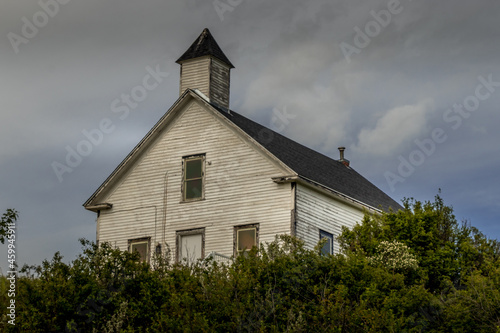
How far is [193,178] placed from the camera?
31.2 m

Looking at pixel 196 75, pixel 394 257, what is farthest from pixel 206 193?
pixel 394 257

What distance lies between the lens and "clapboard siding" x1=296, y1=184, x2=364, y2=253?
95.6 feet

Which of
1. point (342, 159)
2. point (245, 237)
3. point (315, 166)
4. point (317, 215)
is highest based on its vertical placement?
point (342, 159)

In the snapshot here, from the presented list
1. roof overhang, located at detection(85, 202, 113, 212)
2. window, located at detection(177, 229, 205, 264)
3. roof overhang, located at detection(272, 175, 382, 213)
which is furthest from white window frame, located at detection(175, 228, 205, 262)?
roof overhang, located at detection(272, 175, 382, 213)

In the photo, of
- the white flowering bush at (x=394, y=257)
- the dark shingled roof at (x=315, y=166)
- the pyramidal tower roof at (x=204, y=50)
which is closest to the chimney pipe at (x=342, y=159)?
the dark shingled roof at (x=315, y=166)

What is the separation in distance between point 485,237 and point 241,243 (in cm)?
844

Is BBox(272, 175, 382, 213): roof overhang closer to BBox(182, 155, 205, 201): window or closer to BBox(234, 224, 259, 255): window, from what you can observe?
BBox(234, 224, 259, 255): window

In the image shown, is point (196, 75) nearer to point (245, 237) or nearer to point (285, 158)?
point (285, 158)

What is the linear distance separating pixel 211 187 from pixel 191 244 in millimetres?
2242

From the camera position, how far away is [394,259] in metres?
24.7

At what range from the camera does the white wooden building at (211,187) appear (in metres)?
29.4

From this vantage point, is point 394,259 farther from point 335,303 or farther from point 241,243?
point 241,243

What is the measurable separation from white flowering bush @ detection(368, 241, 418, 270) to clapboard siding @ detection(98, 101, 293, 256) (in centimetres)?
428

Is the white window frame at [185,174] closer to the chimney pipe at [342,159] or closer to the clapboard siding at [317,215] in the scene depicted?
the clapboard siding at [317,215]
